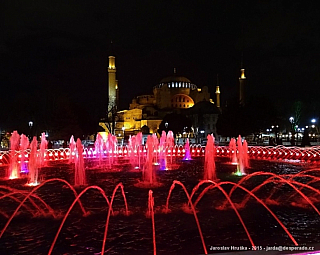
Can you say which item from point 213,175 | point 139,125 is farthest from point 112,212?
point 139,125

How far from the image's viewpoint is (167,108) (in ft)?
266

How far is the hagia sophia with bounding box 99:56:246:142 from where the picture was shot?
213 ft

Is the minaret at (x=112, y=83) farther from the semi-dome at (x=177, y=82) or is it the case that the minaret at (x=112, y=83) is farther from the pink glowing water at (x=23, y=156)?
the pink glowing water at (x=23, y=156)

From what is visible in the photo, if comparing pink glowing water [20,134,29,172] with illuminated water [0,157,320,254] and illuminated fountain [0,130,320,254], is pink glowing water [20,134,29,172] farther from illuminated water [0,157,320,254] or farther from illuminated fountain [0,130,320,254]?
illuminated water [0,157,320,254]

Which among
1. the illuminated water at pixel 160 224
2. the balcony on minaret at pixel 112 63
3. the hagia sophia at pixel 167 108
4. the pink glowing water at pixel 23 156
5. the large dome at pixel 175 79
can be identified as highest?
the large dome at pixel 175 79

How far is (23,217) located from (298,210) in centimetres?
625

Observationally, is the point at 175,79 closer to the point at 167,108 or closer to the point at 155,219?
the point at 167,108

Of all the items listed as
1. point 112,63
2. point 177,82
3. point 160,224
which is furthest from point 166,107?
point 160,224

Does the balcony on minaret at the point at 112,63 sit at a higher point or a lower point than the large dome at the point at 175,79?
lower

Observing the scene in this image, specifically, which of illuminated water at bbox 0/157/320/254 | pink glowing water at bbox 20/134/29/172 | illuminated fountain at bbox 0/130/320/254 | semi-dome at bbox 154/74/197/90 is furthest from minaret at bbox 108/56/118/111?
illuminated water at bbox 0/157/320/254

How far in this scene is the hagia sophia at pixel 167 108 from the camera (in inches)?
2559

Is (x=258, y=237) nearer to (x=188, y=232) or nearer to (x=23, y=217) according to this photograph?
(x=188, y=232)

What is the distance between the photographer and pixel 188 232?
5812 millimetres

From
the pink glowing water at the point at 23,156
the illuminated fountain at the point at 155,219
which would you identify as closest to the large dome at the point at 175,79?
the pink glowing water at the point at 23,156
